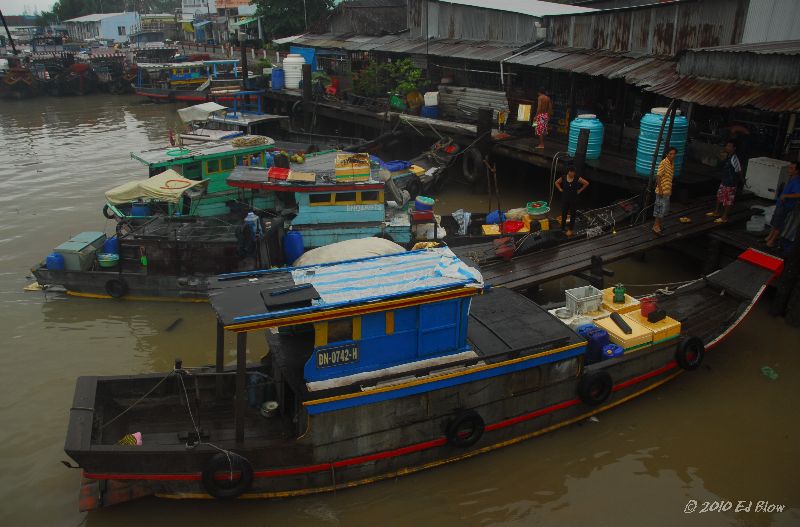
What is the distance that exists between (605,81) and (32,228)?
18037 millimetres

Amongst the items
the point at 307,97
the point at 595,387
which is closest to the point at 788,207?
the point at 595,387

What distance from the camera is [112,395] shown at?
8117 millimetres

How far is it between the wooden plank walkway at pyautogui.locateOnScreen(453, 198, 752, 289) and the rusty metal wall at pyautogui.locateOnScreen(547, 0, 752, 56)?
14.9ft

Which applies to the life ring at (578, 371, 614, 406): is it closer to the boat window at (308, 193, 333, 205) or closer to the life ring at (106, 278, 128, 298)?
the boat window at (308, 193, 333, 205)

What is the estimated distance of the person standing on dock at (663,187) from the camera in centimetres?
1202

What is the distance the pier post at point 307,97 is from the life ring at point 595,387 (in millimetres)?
22666

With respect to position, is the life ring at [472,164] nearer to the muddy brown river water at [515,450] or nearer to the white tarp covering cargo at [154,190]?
the muddy brown river water at [515,450]

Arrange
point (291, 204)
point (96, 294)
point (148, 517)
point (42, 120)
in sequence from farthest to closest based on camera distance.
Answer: point (42, 120) → point (291, 204) → point (96, 294) → point (148, 517)

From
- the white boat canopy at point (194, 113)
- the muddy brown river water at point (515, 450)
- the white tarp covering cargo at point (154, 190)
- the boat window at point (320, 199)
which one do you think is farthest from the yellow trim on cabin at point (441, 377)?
the white boat canopy at point (194, 113)

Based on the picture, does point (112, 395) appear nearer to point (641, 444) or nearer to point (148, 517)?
point (148, 517)

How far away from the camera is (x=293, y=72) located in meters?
31.2

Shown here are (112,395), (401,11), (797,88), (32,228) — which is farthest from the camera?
(401,11)

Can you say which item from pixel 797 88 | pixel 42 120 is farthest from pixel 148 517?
pixel 42 120

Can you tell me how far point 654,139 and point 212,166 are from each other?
11.1 meters
